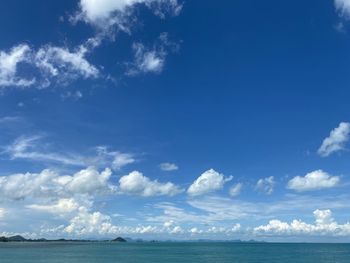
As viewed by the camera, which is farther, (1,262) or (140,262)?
(140,262)

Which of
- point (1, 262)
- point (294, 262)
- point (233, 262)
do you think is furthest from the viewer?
point (294, 262)

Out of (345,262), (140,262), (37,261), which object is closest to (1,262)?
(37,261)

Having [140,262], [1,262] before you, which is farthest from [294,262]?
[1,262]

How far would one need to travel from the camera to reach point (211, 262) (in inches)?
4808

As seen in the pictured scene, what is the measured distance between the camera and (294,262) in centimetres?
12681

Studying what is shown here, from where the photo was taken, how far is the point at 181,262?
120438mm

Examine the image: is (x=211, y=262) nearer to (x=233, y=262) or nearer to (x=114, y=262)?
(x=233, y=262)

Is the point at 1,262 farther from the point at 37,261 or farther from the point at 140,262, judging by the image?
the point at 140,262

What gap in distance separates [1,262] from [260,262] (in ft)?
236

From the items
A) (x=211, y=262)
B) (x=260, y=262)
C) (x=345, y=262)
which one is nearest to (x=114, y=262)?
(x=211, y=262)

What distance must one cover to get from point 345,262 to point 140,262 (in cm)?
6297

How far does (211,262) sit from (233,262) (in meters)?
6.93

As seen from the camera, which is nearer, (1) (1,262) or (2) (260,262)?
(1) (1,262)

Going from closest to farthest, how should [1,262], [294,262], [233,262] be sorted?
[1,262] → [233,262] → [294,262]
